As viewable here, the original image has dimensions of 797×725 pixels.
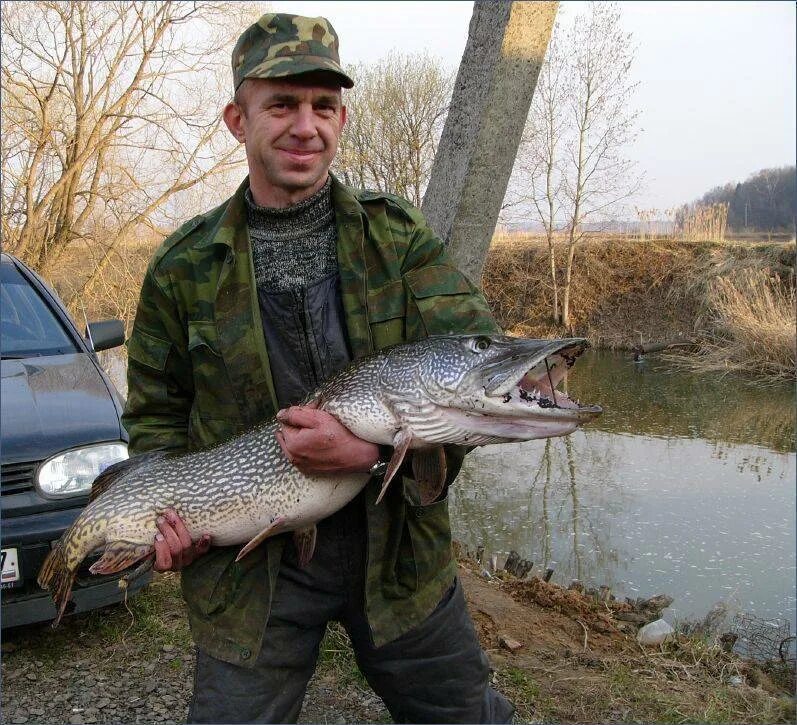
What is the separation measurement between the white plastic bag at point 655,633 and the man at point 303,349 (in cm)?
228

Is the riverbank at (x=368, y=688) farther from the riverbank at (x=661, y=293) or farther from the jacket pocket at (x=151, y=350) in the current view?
the riverbank at (x=661, y=293)

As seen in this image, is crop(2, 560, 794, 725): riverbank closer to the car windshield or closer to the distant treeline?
the car windshield

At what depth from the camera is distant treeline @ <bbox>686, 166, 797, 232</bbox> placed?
619 inches

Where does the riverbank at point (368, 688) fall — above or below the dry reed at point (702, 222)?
below

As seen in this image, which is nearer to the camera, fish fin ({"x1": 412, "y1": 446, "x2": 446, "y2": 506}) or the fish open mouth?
the fish open mouth

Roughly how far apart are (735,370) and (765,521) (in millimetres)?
9007

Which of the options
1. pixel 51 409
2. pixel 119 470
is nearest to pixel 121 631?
pixel 51 409

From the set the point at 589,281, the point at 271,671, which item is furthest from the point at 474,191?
the point at 589,281

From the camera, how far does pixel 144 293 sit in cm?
230

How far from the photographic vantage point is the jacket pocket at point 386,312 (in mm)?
2199

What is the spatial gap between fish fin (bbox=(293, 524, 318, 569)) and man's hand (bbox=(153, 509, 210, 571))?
1.00 feet

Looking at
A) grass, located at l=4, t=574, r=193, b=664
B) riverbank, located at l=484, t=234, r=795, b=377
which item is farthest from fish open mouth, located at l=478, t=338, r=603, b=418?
riverbank, located at l=484, t=234, r=795, b=377

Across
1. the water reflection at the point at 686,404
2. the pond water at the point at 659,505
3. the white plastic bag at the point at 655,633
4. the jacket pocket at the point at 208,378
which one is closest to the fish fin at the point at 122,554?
the jacket pocket at the point at 208,378

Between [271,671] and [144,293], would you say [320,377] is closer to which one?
[144,293]
